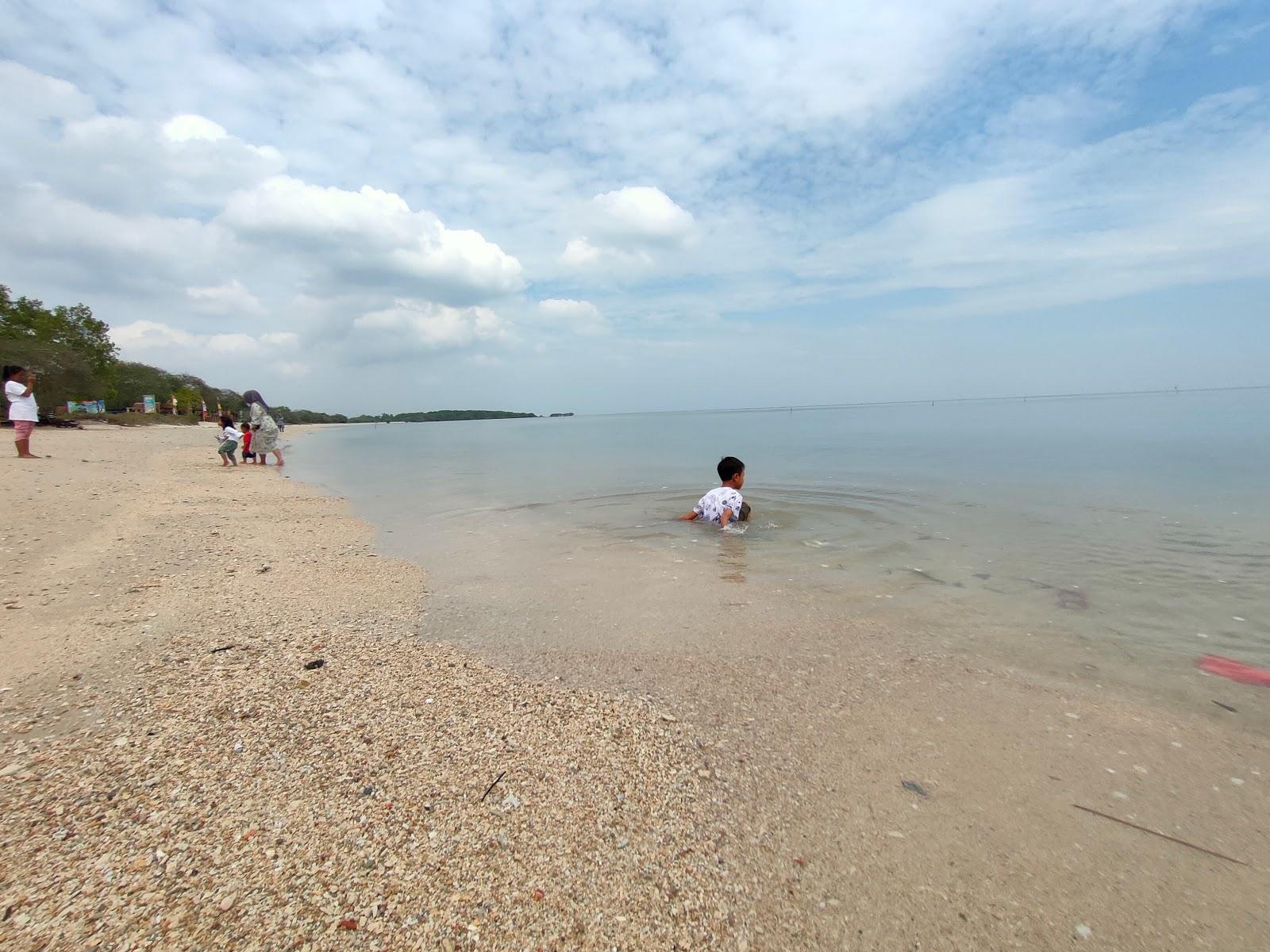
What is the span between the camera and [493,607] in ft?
21.3

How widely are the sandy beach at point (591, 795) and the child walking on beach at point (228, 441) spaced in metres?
20.6

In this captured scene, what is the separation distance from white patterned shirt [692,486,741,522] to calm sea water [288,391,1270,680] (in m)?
0.62

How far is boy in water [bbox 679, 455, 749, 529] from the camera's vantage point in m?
11.4

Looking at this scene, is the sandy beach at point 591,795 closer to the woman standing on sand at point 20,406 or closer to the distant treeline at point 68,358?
the woman standing on sand at point 20,406

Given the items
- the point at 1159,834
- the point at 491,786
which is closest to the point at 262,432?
the point at 491,786

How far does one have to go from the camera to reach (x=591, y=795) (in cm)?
309

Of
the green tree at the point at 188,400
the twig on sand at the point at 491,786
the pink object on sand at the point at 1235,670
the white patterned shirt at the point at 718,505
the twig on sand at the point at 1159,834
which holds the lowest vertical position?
the twig on sand at the point at 1159,834

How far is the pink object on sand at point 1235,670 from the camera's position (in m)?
4.64

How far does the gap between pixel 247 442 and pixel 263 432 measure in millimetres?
765

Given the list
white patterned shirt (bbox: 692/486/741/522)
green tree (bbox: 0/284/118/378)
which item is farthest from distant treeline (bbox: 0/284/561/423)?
white patterned shirt (bbox: 692/486/741/522)

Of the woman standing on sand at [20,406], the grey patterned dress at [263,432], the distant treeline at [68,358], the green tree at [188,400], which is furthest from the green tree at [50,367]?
the green tree at [188,400]

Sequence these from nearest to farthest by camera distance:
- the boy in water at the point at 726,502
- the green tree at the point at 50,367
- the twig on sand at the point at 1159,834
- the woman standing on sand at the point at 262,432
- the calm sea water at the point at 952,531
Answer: the twig on sand at the point at 1159,834, the calm sea water at the point at 952,531, the boy in water at the point at 726,502, the woman standing on sand at the point at 262,432, the green tree at the point at 50,367

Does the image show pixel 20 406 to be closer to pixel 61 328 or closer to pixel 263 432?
pixel 263 432

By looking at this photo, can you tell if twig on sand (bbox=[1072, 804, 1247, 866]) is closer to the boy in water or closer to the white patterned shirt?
the boy in water
